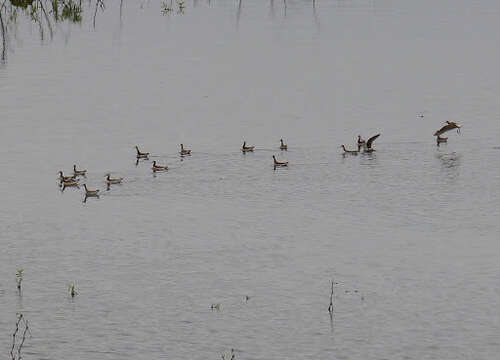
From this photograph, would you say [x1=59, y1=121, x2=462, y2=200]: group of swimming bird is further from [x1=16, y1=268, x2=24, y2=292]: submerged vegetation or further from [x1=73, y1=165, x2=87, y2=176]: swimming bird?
[x1=16, y1=268, x2=24, y2=292]: submerged vegetation

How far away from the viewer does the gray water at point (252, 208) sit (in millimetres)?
17703

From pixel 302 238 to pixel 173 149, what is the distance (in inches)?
416

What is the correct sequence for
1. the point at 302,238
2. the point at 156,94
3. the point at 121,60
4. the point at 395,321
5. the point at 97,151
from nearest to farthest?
1. the point at 395,321
2. the point at 302,238
3. the point at 97,151
4. the point at 156,94
5. the point at 121,60

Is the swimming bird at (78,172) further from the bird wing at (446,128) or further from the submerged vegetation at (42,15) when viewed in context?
the submerged vegetation at (42,15)

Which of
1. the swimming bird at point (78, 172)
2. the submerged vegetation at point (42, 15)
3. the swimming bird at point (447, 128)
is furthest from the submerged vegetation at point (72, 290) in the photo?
the submerged vegetation at point (42, 15)

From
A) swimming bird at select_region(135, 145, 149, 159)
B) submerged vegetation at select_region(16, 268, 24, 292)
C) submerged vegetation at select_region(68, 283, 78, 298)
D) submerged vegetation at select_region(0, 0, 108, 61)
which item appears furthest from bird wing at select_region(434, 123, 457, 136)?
submerged vegetation at select_region(0, 0, 108, 61)

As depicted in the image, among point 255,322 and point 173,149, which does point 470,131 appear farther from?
point 255,322

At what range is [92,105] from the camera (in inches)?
1602

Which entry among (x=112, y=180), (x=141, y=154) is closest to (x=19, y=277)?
(x=112, y=180)

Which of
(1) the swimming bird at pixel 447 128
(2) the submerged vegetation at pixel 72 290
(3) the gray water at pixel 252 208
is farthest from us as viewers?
(1) the swimming bird at pixel 447 128

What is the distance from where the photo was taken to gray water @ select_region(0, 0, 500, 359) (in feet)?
58.1

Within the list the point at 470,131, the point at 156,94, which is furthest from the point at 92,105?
the point at 470,131

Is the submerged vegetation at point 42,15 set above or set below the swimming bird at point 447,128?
above

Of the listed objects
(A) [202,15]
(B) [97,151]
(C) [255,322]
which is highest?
(A) [202,15]
